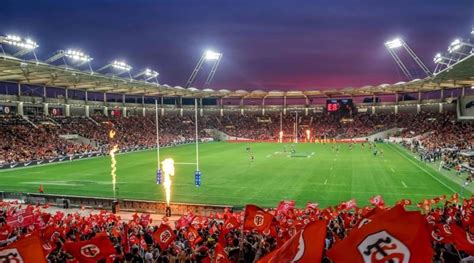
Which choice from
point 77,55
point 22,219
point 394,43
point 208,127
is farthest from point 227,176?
point 208,127

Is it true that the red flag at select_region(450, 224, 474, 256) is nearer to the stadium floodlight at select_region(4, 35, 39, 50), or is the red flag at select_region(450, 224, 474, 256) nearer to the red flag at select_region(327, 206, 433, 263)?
the red flag at select_region(327, 206, 433, 263)

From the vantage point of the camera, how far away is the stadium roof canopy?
5177 centimetres

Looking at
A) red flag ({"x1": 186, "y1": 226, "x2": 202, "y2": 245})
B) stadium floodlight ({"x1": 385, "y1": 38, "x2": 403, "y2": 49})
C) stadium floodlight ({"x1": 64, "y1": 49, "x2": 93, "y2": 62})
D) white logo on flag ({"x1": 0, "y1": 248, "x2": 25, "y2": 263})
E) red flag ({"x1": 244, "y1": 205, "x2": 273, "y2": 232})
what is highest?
stadium floodlight ({"x1": 385, "y1": 38, "x2": 403, "y2": 49})

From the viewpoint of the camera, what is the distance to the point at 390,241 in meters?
4.21

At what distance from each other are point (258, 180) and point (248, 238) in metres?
26.1

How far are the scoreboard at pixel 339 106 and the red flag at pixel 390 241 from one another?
10422 cm

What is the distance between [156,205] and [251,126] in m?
84.1

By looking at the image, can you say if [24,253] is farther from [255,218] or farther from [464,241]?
[464,241]

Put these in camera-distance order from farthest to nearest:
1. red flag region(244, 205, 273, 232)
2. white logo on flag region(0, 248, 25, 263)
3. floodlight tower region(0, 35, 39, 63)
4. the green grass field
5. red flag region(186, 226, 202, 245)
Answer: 1. floodlight tower region(0, 35, 39, 63)
2. the green grass field
3. red flag region(186, 226, 202, 245)
4. red flag region(244, 205, 273, 232)
5. white logo on flag region(0, 248, 25, 263)

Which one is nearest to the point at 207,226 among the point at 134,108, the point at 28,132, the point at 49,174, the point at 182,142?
the point at 49,174

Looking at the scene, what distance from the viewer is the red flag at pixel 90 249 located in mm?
7969

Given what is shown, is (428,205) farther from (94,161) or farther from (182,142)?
(182,142)

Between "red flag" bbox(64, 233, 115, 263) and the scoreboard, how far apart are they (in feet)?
333

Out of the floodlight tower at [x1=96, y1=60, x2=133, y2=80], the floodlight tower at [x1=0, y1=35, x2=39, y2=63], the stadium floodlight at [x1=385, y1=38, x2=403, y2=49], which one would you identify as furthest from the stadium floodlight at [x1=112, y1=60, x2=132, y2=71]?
the stadium floodlight at [x1=385, y1=38, x2=403, y2=49]
